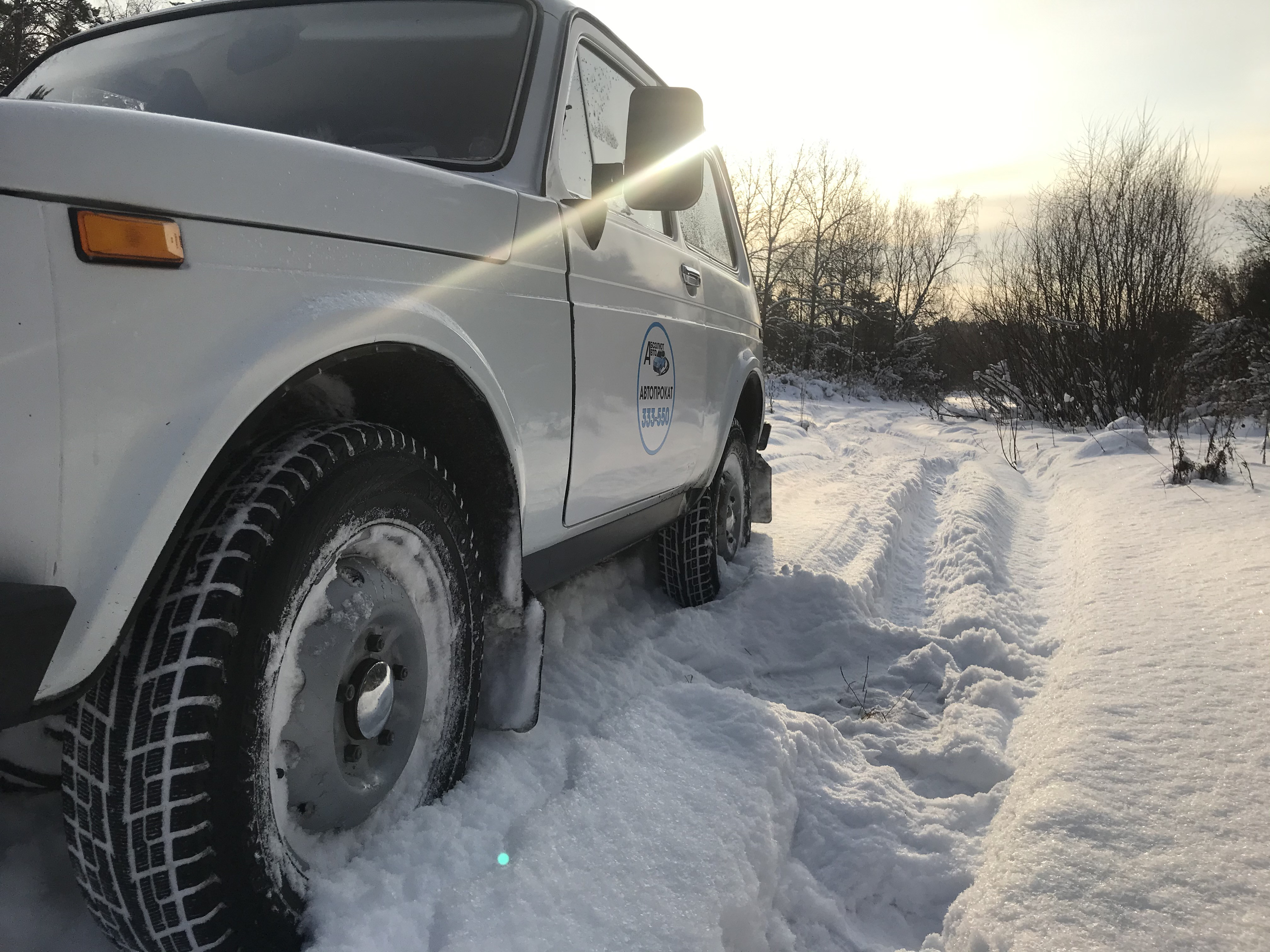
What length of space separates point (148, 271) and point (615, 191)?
147cm

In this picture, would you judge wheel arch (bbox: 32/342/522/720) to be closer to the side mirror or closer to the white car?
the white car

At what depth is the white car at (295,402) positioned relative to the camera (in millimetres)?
945

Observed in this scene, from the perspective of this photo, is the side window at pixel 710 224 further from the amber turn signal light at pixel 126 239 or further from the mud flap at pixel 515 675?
the amber turn signal light at pixel 126 239

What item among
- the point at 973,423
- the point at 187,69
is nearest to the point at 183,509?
the point at 187,69

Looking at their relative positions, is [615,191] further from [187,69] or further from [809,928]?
[809,928]

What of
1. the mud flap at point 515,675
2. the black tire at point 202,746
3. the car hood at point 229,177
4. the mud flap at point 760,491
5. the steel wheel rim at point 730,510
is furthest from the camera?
the mud flap at point 760,491

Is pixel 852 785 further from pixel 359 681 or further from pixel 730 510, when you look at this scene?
pixel 730 510

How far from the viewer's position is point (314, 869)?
1.31 m

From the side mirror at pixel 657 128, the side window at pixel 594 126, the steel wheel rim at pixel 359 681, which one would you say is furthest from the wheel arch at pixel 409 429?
the side mirror at pixel 657 128

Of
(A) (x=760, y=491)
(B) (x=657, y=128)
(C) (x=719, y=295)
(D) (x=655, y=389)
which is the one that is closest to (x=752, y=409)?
(A) (x=760, y=491)

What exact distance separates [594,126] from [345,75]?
70 centimetres

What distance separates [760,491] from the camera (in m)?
4.31

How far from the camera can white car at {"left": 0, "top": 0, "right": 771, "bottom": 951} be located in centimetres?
94

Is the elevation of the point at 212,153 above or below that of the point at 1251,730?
above
